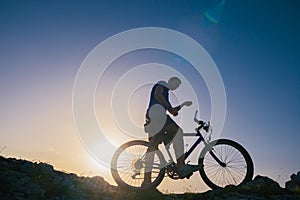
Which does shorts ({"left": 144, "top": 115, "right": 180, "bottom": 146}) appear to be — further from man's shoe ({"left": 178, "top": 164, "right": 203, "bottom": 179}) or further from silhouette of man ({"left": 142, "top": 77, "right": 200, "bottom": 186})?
man's shoe ({"left": 178, "top": 164, "right": 203, "bottom": 179})

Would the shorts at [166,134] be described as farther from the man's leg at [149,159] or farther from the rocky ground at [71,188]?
the rocky ground at [71,188]

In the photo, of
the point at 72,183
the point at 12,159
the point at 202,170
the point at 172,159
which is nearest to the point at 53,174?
the point at 72,183

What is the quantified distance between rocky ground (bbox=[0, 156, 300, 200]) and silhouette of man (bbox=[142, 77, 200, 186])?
44.3 inches

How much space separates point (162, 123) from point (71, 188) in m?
3.30

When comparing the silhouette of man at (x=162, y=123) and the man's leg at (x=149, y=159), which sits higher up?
the silhouette of man at (x=162, y=123)

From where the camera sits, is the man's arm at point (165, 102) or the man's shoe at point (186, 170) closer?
the man's shoe at point (186, 170)

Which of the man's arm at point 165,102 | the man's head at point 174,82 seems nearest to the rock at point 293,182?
the man's arm at point 165,102

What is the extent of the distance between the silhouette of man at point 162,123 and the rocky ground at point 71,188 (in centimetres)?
112

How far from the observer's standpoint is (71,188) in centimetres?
726

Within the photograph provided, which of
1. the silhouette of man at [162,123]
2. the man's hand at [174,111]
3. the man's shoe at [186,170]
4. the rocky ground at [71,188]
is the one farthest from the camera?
the man's hand at [174,111]

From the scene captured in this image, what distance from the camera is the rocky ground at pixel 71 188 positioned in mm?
6613

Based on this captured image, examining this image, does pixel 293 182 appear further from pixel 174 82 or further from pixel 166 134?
pixel 174 82

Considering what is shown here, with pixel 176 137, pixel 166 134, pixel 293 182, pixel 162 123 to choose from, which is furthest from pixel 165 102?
pixel 293 182

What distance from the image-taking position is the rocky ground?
661 centimetres
